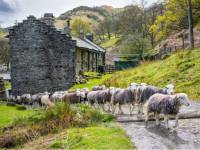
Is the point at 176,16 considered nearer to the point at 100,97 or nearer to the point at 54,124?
the point at 100,97

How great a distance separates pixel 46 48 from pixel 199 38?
22567mm

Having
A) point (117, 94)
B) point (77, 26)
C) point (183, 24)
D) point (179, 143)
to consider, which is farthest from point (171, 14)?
point (77, 26)

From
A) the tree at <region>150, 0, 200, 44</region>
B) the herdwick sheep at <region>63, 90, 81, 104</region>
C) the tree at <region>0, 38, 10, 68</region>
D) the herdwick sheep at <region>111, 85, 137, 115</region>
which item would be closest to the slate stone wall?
the tree at <region>150, 0, 200, 44</region>

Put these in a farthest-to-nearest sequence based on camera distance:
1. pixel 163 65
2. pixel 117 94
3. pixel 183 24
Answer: pixel 183 24
pixel 163 65
pixel 117 94

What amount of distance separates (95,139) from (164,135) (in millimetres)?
2590

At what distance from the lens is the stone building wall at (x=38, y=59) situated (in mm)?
46531

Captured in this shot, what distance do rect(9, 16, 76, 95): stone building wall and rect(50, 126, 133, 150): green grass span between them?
29.8 meters

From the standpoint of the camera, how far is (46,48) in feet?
154

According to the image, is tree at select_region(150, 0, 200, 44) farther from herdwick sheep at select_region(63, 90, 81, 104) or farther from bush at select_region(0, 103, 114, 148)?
bush at select_region(0, 103, 114, 148)

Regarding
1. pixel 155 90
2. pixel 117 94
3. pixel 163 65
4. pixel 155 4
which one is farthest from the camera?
pixel 155 4

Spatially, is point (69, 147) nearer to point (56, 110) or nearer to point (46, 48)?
point (56, 110)

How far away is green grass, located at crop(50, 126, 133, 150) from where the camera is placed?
13992 mm

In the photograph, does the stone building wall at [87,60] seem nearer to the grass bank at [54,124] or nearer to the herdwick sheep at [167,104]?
the grass bank at [54,124]

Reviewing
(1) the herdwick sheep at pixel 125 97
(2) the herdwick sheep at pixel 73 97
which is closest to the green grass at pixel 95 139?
(1) the herdwick sheep at pixel 125 97
